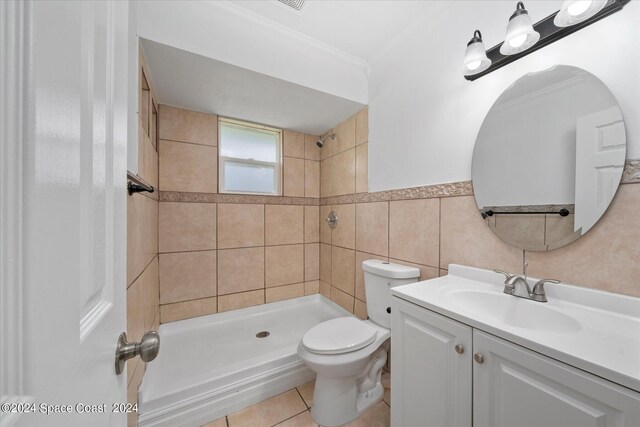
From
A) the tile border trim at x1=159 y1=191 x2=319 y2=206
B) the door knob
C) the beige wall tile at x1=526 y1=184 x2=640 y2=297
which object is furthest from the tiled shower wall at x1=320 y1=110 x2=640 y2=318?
the door knob

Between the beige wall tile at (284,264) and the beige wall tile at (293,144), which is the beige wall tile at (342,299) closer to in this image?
the beige wall tile at (284,264)

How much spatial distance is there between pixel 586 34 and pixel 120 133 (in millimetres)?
1518

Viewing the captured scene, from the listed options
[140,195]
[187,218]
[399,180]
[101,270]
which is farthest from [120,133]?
[187,218]

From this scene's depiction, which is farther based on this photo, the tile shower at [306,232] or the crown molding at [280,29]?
the crown molding at [280,29]

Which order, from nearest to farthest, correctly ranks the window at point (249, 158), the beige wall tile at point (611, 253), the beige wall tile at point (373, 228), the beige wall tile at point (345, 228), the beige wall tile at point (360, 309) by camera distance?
the beige wall tile at point (611, 253)
the beige wall tile at point (373, 228)
the beige wall tile at point (360, 309)
the beige wall tile at point (345, 228)
the window at point (249, 158)

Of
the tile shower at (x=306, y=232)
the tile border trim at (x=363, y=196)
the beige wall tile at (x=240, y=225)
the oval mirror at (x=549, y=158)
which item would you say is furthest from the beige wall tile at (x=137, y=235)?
the oval mirror at (x=549, y=158)

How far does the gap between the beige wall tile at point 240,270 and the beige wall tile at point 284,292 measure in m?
0.12

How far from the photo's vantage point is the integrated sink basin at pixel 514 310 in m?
0.81

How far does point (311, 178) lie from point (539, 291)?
6.44 feet

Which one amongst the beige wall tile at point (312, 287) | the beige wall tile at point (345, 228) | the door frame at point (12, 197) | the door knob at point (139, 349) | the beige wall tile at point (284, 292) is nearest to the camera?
the door frame at point (12, 197)

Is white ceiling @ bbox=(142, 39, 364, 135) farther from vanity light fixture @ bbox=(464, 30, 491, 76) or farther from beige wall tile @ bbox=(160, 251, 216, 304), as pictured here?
beige wall tile @ bbox=(160, 251, 216, 304)

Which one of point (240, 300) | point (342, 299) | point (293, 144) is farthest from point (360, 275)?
point (293, 144)

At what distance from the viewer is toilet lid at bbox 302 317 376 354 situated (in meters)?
1.24

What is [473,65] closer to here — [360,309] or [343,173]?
[343,173]
